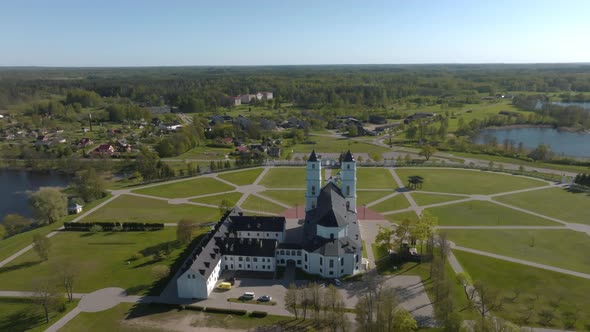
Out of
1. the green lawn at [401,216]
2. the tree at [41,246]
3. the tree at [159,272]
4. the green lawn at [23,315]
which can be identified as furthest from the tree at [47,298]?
the green lawn at [401,216]

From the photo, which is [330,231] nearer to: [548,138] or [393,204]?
[393,204]

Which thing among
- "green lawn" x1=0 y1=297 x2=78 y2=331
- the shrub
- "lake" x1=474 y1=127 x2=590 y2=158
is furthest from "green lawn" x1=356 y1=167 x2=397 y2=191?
"lake" x1=474 y1=127 x2=590 y2=158

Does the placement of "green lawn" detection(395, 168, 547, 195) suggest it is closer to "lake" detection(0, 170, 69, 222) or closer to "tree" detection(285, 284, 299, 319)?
"tree" detection(285, 284, 299, 319)

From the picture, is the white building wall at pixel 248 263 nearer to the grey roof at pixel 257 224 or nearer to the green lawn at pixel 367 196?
the grey roof at pixel 257 224

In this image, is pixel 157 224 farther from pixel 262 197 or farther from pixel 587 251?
pixel 587 251

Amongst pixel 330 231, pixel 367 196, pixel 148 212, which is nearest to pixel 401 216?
pixel 367 196
